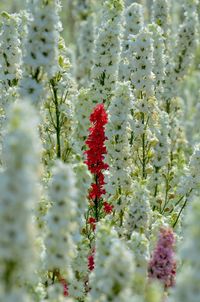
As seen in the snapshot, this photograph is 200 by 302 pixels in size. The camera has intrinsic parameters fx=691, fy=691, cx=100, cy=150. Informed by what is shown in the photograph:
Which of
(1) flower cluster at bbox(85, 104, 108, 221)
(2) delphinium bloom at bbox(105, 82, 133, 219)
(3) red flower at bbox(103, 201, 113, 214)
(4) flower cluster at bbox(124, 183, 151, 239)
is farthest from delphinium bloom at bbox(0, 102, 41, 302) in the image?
(3) red flower at bbox(103, 201, 113, 214)

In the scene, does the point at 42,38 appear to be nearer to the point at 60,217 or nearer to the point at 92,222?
the point at 60,217

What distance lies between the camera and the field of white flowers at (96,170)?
4.80m

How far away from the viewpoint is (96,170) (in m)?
9.78

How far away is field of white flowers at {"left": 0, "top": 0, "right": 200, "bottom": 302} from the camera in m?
4.80

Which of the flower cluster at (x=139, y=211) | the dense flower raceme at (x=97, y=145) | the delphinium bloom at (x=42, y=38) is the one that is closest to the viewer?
the delphinium bloom at (x=42, y=38)

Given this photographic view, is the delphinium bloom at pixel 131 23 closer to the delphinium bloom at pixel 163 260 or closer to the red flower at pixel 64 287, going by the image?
the red flower at pixel 64 287

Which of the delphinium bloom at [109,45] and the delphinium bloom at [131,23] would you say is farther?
the delphinium bloom at [131,23]

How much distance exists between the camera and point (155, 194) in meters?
12.0

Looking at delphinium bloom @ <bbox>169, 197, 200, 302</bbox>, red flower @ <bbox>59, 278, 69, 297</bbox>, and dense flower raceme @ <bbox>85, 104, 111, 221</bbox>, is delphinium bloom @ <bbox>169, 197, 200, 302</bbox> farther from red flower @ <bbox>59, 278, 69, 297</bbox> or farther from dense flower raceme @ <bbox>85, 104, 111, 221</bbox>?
dense flower raceme @ <bbox>85, 104, 111, 221</bbox>

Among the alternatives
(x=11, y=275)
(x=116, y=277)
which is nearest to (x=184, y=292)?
(x=116, y=277)

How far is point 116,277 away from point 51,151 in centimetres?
594

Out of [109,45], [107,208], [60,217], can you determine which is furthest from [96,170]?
[60,217]

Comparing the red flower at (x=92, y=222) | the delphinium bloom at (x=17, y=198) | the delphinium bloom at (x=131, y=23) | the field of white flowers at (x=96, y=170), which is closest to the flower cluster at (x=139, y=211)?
the field of white flowers at (x=96, y=170)

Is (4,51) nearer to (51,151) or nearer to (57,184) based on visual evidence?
(51,151)
